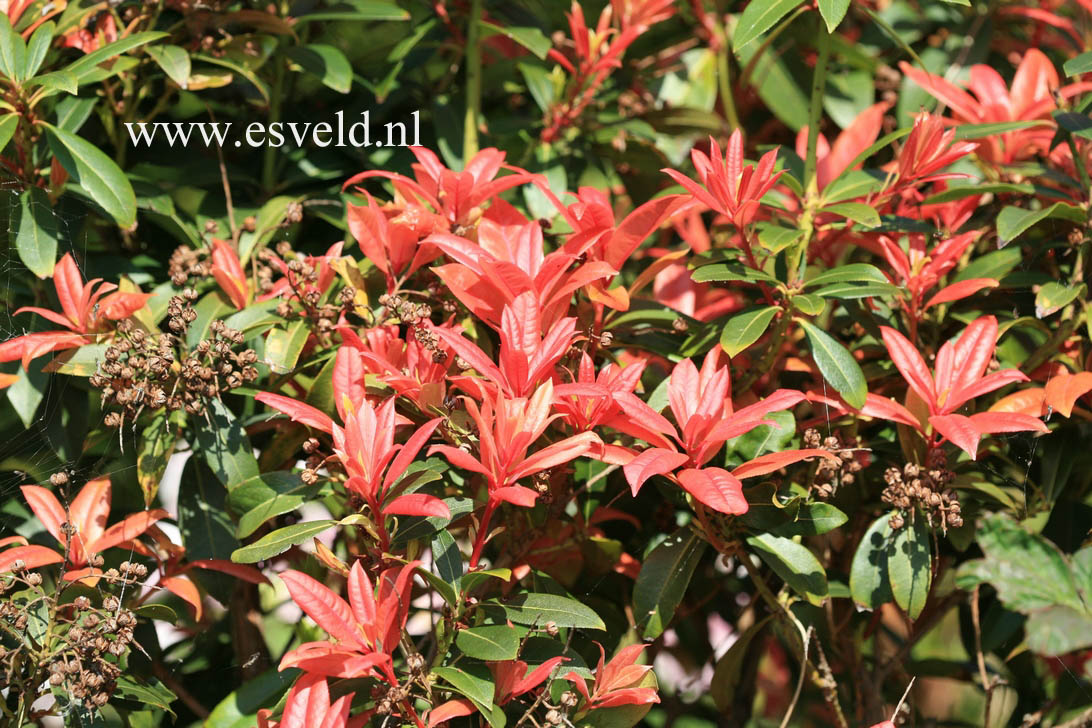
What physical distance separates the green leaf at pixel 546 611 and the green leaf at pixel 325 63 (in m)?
0.71

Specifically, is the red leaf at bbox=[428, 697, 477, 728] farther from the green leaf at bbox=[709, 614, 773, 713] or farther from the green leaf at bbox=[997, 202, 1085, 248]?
the green leaf at bbox=[997, 202, 1085, 248]

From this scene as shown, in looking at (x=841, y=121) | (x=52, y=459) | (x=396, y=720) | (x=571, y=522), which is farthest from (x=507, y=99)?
(x=396, y=720)

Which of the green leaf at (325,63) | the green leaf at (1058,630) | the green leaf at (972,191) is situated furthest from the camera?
the green leaf at (325,63)

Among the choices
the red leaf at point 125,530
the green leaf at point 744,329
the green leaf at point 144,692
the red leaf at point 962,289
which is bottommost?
the green leaf at point 144,692

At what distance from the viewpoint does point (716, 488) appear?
98 centimetres

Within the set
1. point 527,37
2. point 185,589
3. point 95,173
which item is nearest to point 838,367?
point 527,37

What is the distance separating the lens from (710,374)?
1087 millimetres

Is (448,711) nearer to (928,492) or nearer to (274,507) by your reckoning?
(274,507)

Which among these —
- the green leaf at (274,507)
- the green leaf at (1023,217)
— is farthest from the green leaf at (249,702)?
the green leaf at (1023,217)

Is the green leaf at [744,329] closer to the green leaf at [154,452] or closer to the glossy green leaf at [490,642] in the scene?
the glossy green leaf at [490,642]

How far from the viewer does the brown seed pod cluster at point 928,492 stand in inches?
42.8

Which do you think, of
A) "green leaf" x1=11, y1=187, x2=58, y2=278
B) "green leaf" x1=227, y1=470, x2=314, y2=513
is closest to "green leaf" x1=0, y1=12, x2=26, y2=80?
"green leaf" x1=11, y1=187, x2=58, y2=278

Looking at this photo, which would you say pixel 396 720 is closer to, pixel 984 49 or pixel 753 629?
pixel 753 629

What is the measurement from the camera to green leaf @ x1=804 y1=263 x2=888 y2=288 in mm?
1140
